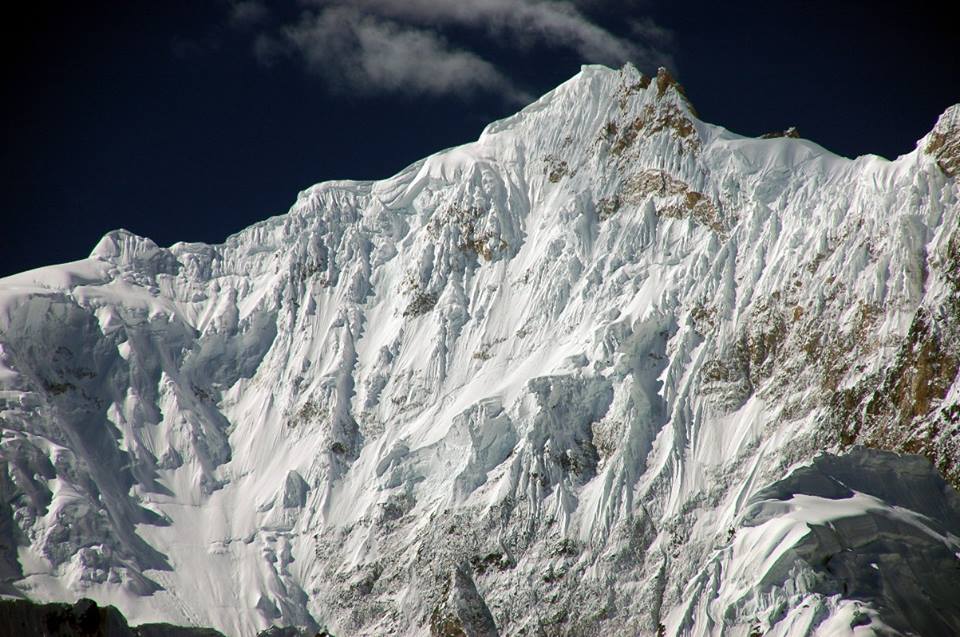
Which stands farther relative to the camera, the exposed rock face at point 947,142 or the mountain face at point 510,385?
the exposed rock face at point 947,142

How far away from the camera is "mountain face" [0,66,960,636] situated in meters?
126

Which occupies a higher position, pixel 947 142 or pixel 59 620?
pixel 947 142

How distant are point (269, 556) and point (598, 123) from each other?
84770 millimetres

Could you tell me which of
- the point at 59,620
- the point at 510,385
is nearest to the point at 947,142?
the point at 510,385

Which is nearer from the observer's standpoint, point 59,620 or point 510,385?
point 59,620

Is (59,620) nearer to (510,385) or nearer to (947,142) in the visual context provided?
(510,385)

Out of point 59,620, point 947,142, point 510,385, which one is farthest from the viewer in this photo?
point 510,385

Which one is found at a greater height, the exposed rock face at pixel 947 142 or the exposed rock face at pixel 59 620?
the exposed rock face at pixel 947 142

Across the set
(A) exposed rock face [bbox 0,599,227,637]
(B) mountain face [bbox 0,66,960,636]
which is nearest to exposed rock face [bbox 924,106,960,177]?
(B) mountain face [bbox 0,66,960,636]

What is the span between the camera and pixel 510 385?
153625mm

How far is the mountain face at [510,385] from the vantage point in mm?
125688

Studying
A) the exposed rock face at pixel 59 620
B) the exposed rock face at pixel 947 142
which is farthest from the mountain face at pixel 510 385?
the exposed rock face at pixel 59 620

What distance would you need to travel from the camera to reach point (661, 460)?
13600 cm

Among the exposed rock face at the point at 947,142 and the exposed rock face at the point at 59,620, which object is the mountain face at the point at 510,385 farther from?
the exposed rock face at the point at 59,620
